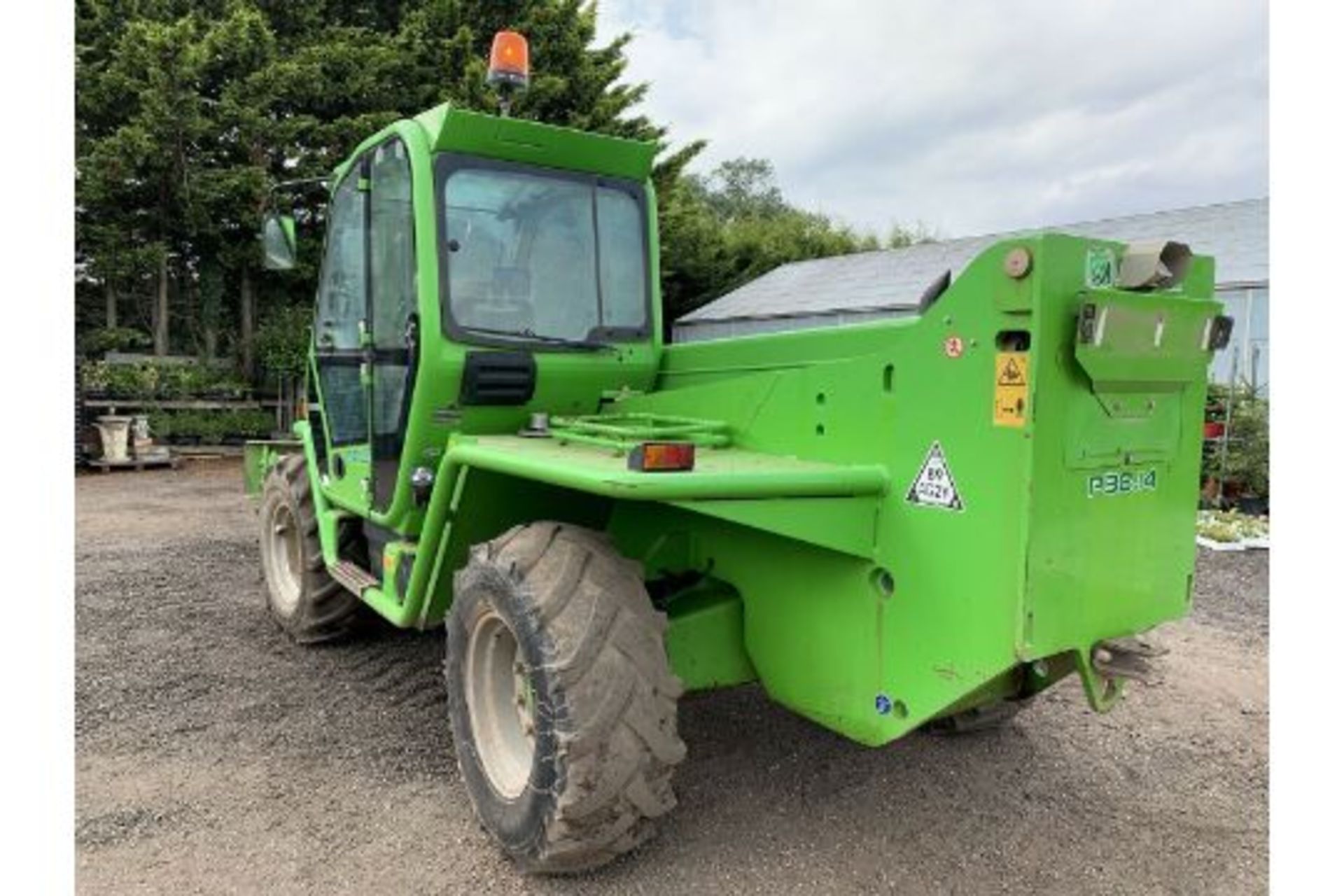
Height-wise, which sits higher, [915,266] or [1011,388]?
[915,266]

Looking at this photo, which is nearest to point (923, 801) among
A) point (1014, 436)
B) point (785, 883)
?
point (785, 883)

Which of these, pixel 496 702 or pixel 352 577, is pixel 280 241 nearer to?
pixel 352 577

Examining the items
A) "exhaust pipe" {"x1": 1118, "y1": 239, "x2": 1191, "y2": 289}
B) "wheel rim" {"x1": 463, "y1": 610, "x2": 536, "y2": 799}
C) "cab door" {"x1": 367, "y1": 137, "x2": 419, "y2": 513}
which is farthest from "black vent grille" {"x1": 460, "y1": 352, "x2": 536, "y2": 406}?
"exhaust pipe" {"x1": 1118, "y1": 239, "x2": 1191, "y2": 289}

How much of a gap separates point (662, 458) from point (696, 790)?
1.53 m

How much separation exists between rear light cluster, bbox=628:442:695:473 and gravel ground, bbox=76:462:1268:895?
1.28 m

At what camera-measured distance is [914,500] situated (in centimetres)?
249

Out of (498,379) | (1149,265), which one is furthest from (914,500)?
(498,379)

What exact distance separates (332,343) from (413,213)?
4.02 ft

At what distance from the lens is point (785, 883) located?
112 inches

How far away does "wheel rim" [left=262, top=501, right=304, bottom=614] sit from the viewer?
17.3ft

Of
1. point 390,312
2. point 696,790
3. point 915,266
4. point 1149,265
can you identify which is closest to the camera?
point 1149,265

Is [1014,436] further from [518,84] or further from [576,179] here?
[518,84]

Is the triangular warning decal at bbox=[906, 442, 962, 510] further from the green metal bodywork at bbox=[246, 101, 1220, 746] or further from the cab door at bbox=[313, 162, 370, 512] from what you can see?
the cab door at bbox=[313, 162, 370, 512]

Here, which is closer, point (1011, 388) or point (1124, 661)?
point (1011, 388)
